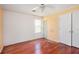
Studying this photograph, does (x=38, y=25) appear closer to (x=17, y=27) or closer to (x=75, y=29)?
(x=17, y=27)

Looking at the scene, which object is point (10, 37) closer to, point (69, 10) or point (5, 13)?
point (5, 13)

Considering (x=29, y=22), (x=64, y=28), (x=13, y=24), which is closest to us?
(x=64, y=28)

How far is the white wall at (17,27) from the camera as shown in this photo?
11.4 feet

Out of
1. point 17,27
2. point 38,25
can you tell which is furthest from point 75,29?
point 38,25

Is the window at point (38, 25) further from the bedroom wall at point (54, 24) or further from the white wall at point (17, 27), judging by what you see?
the bedroom wall at point (54, 24)

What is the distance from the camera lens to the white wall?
Answer: 3465 mm

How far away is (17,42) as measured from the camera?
3.95 m

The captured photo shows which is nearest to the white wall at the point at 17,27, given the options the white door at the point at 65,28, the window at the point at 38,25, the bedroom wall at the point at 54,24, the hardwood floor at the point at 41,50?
the window at the point at 38,25

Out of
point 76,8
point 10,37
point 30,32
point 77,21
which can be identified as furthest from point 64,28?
point 10,37

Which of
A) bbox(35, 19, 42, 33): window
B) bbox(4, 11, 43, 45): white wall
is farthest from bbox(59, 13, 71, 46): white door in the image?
bbox(35, 19, 42, 33): window

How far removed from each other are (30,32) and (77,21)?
264 cm

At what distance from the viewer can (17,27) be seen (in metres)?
3.95

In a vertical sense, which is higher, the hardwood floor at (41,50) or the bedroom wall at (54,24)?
the bedroom wall at (54,24)

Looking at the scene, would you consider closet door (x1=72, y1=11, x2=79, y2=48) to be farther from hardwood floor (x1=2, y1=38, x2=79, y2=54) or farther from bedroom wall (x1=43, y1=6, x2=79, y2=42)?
bedroom wall (x1=43, y1=6, x2=79, y2=42)
